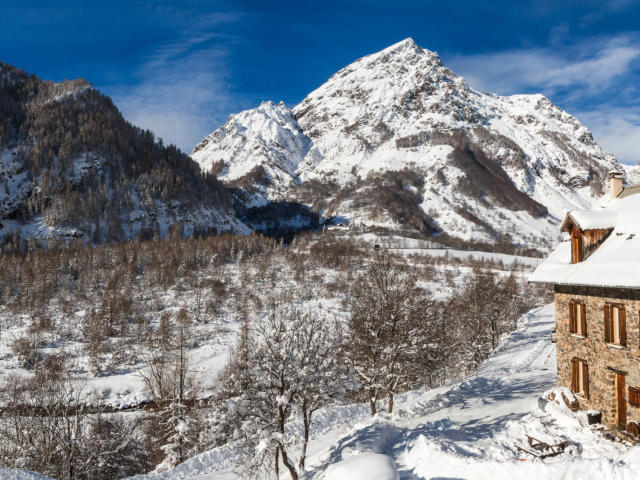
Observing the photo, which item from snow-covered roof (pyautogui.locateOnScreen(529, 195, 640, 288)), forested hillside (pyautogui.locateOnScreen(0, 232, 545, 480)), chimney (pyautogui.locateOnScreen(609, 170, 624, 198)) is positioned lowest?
forested hillside (pyautogui.locateOnScreen(0, 232, 545, 480))

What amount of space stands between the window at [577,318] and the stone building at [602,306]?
1.9 inches

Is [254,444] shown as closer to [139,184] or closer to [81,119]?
[139,184]

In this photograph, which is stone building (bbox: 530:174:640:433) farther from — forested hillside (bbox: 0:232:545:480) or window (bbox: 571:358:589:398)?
forested hillside (bbox: 0:232:545:480)

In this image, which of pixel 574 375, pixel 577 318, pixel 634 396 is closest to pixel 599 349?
pixel 577 318

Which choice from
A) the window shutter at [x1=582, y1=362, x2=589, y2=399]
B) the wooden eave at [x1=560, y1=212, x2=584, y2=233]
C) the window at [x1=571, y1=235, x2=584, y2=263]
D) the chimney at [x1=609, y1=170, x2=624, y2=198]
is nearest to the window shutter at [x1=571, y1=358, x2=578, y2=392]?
the window shutter at [x1=582, y1=362, x2=589, y2=399]

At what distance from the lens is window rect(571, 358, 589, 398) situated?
20031 mm

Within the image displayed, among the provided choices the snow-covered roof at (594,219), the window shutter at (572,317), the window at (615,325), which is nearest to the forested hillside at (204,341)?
the window shutter at (572,317)

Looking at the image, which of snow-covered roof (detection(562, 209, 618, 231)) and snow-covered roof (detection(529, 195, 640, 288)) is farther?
snow-covered roof (detection(562, 209, 618, 231))

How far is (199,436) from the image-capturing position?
36062 millimetres

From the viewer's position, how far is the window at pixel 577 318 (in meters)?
20.1

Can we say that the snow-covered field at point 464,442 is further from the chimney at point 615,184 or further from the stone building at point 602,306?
the chimney at point 615,184

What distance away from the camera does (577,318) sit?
20719 mm

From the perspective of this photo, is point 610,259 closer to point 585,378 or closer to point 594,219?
point 594,219

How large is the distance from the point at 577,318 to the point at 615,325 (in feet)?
9.11
